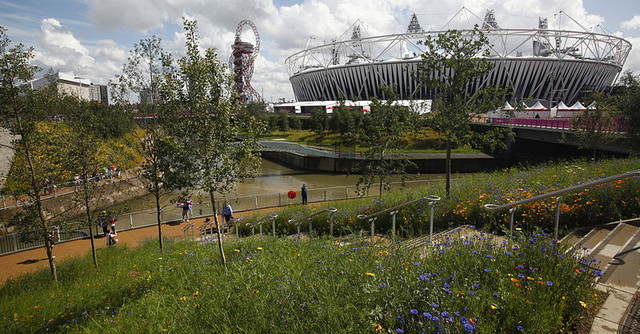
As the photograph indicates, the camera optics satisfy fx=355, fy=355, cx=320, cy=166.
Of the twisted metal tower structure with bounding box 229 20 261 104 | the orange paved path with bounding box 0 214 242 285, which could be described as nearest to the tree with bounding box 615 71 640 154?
the orange paved path with bounding box 0 214 242 285

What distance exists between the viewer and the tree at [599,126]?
62.2 ft

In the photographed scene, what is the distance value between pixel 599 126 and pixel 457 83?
1488 centimetres

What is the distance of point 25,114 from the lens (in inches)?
362

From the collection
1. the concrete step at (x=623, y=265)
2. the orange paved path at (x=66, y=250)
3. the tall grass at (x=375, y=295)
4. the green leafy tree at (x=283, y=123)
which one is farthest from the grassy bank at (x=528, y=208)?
the green leafy tree at (x=283, y=123)

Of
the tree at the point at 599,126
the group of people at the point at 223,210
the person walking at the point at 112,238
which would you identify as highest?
the tree at the point at 599,126

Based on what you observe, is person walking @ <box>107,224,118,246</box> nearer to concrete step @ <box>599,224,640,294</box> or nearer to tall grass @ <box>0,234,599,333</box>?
tall grass @ <box>0,234,599,333</box>

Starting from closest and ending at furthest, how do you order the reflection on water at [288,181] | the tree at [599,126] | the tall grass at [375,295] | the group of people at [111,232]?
the tall grass at [375,295], the group of people at [111,232], the tree at [599,126], the reflection on water at [288,181]

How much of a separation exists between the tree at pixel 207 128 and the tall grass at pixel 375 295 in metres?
1.86

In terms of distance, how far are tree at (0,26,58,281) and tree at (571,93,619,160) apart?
928 inches

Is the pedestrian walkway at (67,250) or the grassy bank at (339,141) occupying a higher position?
the grassy bank at (339,141)

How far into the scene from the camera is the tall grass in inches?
A: 111

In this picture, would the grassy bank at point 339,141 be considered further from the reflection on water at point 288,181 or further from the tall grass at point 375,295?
the tall grass at point 375,295

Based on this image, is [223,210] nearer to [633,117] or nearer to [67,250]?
[67,250]

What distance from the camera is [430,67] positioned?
1001 cm
